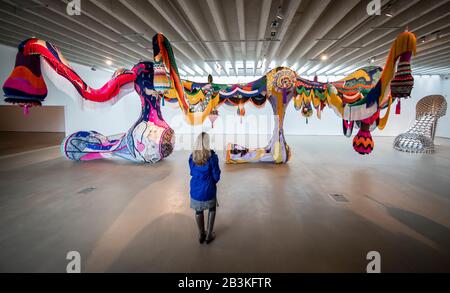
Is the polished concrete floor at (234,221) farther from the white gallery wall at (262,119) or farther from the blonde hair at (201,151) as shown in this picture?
the white gallery wall at (262,119)

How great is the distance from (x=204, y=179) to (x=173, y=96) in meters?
3.70

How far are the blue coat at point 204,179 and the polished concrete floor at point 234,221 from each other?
0.49 metres

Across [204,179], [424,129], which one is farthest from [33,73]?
[424,129]

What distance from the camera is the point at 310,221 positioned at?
266 cm

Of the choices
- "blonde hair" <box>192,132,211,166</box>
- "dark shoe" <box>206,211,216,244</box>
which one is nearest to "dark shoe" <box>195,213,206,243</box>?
"dark shoe" <box>206,211,216,244</box>

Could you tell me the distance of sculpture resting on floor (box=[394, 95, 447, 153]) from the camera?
275 inches

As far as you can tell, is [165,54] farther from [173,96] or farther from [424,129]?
[424,129]

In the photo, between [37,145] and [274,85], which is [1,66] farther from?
[274,85]

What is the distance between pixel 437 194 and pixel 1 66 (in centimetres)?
1012

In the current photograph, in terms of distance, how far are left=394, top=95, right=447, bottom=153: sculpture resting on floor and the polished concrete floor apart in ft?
8.72

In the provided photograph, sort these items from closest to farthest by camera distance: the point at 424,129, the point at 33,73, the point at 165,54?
1. the point at 165,54
2. the point at 33,73
3. the point at 424,129

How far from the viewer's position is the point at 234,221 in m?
2.67

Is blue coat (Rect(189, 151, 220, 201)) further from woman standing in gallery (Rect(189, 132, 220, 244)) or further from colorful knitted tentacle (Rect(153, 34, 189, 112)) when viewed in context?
colorful knitted tentacle (Rect(153, 34, 189, 112))

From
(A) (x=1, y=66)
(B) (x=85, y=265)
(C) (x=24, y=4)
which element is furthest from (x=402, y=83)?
(A) (x=1, y=66)
